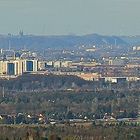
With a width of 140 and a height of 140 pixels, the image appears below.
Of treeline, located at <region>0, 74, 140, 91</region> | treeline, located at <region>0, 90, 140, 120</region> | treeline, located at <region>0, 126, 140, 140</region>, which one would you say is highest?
treeline, located at <region>0, 126, 140, 140</region>

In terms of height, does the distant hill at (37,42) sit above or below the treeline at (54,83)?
above

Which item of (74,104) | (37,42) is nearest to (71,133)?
(74,104)

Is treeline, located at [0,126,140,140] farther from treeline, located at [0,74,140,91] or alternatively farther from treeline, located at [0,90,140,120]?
treeline, located at [0,74,140,91]

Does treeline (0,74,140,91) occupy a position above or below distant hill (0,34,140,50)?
below

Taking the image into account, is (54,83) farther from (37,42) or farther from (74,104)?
(37,42)

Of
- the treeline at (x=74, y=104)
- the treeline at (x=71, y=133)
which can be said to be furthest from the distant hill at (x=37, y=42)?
the treeline at (x=71, y=133)

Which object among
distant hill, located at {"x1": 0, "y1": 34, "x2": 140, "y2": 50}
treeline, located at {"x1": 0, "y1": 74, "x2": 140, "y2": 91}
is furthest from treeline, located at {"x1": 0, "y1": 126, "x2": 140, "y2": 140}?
distant hill, located at {"x1": 0, "y1": 34, "x2": 140, "y2": 50}

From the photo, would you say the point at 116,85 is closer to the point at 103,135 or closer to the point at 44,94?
the point at 44,94

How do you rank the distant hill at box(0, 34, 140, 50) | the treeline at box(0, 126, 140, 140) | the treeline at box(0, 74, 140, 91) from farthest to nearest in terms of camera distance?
1. the distant hill at box(0, 34, 140, 50)
2. the treeline at box(0, 74, 140, 91)
3. the treeline at box(0, 126, 140, 140)

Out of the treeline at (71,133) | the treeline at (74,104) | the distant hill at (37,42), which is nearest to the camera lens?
the treeline at (71,133)

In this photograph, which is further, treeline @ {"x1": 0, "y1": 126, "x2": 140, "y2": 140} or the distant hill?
the distant hill

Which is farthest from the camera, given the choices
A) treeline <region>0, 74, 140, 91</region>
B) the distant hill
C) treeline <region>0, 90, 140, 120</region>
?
the distant hill

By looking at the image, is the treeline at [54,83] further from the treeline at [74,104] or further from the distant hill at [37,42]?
the distant hill at [37,42]
